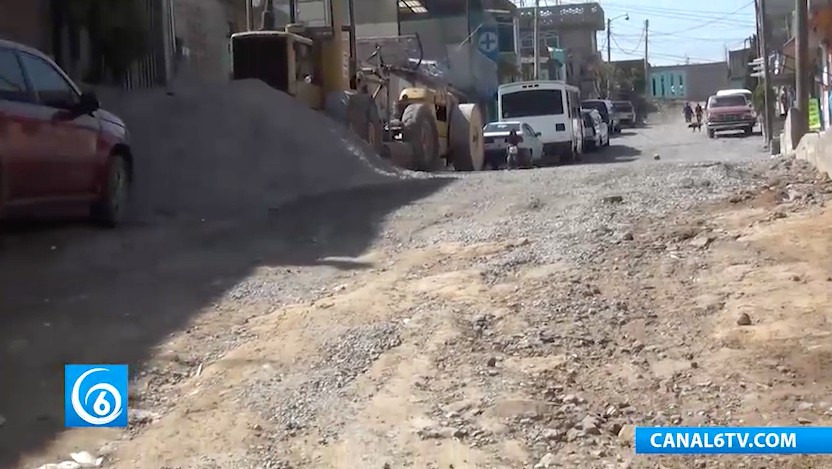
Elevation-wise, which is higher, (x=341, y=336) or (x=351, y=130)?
(x=351, y=130)

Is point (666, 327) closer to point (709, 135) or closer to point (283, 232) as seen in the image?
point (283, 232)

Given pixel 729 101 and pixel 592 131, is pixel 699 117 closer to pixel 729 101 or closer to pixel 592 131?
pixel 729 101

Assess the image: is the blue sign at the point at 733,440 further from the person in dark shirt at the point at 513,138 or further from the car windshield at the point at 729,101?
the car windshield at the point at 729,101

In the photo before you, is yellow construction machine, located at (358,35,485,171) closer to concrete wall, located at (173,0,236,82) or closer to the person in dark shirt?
the person in dark shirt

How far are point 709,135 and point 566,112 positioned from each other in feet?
38.6

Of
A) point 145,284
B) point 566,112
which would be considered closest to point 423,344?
point 145,284

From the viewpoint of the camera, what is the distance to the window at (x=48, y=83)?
952 centimetres

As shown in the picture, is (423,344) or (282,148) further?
(282,148)

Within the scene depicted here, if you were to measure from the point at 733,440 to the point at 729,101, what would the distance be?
39.1 metres

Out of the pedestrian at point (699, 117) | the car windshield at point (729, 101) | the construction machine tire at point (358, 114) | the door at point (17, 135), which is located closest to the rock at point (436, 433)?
the door at point (17, 135)

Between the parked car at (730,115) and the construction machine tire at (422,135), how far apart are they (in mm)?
23007

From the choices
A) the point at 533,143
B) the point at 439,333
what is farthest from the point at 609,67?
the point at 439,333

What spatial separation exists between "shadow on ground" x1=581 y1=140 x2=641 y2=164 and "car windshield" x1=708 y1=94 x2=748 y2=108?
13.0ft

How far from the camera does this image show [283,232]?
10.7 metres
